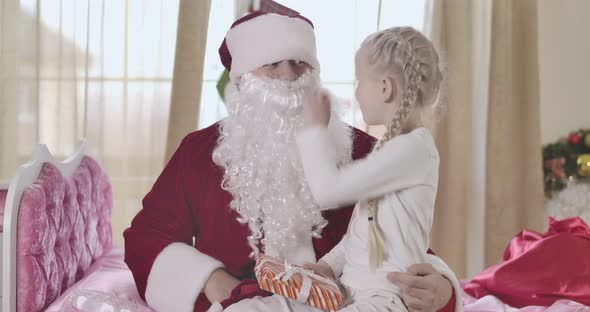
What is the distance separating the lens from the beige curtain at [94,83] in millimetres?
4156

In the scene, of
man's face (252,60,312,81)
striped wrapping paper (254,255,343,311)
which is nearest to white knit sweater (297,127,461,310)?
striped wrapping paper (254,255,343,311)

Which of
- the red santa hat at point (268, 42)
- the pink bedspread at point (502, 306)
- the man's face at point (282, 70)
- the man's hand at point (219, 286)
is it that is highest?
the red santa hat at point (268, 42)

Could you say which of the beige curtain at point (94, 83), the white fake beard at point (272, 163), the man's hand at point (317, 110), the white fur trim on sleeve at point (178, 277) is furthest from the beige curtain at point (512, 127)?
the man's hand at point (317, 110)

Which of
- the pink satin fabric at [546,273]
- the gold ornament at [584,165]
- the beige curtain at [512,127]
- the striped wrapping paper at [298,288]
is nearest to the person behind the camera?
the striped wrapping paper at [298,288]

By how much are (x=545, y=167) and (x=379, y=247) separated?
11.5 ft

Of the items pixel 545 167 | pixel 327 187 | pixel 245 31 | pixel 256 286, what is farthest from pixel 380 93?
pixel 545 167

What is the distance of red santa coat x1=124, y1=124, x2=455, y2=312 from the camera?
6.60 ft

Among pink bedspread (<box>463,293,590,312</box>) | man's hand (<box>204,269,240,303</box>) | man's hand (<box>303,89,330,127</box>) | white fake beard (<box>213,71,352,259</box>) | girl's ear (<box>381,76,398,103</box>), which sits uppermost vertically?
girl's ear (<box>381,76,398,103</box>)

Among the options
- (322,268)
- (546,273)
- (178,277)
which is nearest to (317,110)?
(322,268)

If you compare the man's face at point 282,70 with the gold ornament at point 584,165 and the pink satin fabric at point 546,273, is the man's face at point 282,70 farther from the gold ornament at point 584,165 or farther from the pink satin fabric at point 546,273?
the gold ornament at point 584,165

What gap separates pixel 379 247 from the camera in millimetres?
1607

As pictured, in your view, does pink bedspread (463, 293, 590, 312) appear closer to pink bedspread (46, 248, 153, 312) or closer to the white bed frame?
pink bedspread (46, 248, 153, 312)

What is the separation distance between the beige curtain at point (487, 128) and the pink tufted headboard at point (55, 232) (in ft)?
7.71

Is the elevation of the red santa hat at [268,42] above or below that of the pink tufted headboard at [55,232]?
above
